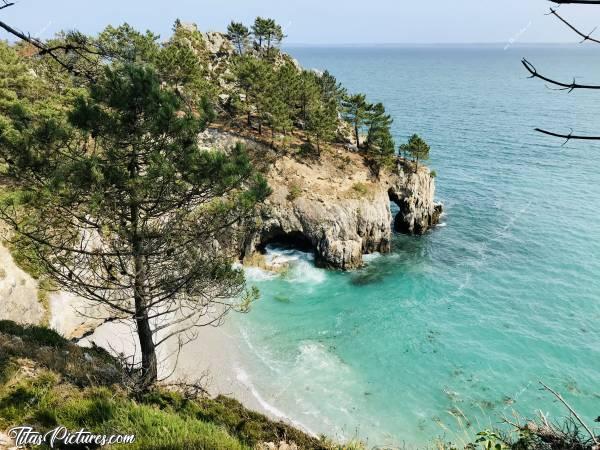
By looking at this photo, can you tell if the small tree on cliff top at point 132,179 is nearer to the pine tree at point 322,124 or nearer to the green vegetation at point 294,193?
the green vegetation at point 294,193

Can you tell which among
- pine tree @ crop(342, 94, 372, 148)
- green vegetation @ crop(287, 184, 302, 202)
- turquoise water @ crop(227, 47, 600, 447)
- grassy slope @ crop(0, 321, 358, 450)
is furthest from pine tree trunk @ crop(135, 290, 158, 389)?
pine tree @ crop(342, 94, 372, 148)

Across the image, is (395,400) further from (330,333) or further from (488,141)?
(488,141)

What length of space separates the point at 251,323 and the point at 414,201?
25589 mm

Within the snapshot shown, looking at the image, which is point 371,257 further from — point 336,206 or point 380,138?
point 380,138

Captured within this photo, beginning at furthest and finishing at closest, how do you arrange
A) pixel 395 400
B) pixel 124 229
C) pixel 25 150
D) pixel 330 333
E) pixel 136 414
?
pixel 330 333 → pixel 395 400 → pixel 124 229 → pixel 25 150 → pixel 136 414

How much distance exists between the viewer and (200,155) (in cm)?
1256

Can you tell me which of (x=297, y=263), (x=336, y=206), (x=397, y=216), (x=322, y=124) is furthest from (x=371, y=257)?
(x=322, y=124)

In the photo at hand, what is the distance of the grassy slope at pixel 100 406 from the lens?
895 cm

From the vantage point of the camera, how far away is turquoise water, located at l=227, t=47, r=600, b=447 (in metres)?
24.7

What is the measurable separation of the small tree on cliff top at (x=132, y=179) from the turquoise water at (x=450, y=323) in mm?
9534

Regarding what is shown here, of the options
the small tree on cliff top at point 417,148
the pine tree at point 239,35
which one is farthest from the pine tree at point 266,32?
the small tree on cliff top at point 417,148

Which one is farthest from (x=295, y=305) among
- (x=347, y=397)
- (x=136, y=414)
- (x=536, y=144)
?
(x=536, y=144)

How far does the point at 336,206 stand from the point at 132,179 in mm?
30706

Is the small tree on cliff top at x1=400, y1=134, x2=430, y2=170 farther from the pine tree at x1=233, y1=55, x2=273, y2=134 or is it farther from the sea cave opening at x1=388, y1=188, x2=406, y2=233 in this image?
the pine tree at x1=233, y1=55, x2=273, y2=134
